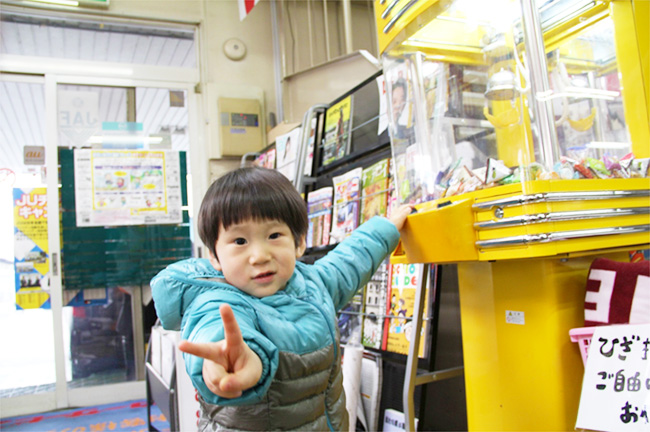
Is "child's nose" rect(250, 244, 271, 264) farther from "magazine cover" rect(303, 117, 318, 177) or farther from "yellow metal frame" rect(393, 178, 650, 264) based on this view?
"magazine cover" rect(303, 117, 318, 177)

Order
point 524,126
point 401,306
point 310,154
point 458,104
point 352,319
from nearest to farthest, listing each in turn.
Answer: point 524,126
point 458,104
point 401,306
point 352,319
point 310,154

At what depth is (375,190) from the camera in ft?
7.25

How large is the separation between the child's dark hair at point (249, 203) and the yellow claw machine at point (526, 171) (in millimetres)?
340

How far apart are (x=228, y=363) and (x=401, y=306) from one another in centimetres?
139

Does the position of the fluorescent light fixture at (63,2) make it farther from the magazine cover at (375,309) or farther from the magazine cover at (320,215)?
the magazine cover at (375,309)

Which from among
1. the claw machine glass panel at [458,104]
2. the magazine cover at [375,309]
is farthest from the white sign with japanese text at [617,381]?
the magazine cover at [375,309]

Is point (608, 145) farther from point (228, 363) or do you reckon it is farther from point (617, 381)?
point (228, 363)

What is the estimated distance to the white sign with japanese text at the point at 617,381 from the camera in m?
0.89

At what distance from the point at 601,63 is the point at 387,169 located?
3.21ft

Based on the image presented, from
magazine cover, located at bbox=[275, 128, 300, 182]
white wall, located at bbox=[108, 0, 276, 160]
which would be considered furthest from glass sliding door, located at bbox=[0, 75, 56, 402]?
magazine cover, located at bbox=[275, 128, 300, 182]

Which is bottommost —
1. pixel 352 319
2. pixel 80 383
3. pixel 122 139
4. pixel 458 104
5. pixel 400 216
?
pixel 80 383

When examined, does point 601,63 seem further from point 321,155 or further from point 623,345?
point 321,155

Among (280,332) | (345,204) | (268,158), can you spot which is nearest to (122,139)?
(268,158)

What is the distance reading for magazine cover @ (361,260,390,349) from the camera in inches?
84.0
